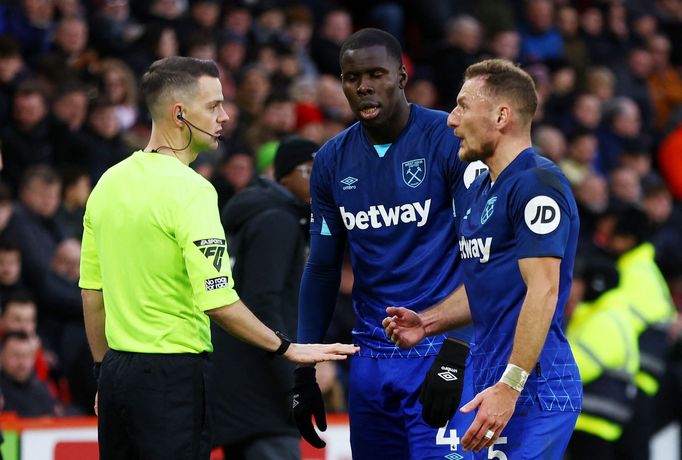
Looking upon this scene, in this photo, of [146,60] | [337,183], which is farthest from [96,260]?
[146,60]

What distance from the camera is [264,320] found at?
7062 mm

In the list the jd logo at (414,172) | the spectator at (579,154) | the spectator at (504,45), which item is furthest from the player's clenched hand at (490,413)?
the spectator at (504,45)

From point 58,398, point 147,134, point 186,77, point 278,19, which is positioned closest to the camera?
point 186,77

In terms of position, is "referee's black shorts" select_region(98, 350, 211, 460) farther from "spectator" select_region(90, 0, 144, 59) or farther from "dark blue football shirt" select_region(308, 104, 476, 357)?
"spectator" select_region(90, 0, 144, 59)

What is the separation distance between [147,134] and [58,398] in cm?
276

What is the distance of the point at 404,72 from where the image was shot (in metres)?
6.36

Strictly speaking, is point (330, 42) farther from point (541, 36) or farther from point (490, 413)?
point (490, 413)

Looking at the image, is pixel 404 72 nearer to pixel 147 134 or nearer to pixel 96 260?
pixel 96 260

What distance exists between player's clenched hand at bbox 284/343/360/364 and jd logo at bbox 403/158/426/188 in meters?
0.85

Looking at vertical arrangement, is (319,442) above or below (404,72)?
below

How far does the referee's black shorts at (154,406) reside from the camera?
18.5ft

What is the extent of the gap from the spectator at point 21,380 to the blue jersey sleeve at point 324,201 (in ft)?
13.0

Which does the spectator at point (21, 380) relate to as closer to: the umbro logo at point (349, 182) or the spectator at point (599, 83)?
the umbro logo at point (349, 182)

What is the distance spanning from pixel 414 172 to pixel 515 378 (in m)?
1.42
